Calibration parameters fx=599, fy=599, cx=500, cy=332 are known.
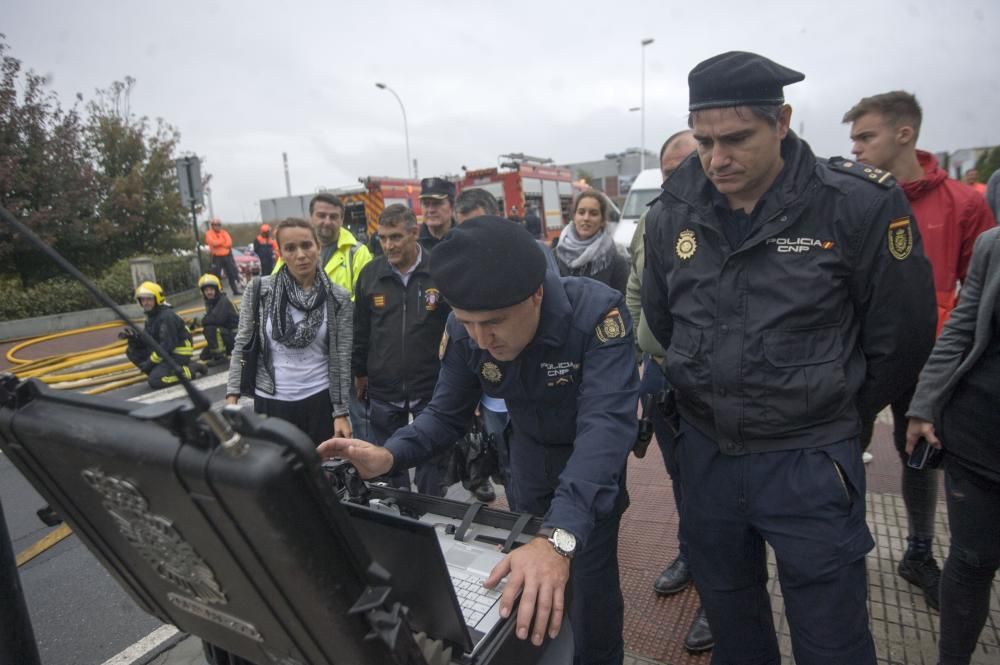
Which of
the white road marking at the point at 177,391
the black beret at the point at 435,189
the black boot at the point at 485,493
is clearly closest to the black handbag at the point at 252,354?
the black beret at the point at 435,189

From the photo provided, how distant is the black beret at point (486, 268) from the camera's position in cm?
148

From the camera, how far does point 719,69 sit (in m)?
1.66

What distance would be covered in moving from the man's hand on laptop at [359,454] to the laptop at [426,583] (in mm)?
405

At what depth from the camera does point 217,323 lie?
325 inches

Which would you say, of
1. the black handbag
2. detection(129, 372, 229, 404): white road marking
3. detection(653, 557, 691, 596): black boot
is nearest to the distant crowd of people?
detection(653, 557, 691, 596): black boot

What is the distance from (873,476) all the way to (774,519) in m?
2.78

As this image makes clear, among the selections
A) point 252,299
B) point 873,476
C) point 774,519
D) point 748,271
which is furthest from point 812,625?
point 252,299

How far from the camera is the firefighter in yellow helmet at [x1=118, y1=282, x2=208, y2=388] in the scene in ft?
22.7

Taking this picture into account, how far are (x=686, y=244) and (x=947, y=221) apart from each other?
1.62m

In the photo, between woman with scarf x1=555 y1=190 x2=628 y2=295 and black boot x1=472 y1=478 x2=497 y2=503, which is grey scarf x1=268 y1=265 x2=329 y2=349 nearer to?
black boot x1=472 y1=478 x2=497 y2=503

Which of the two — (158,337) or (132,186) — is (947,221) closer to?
(158,337)

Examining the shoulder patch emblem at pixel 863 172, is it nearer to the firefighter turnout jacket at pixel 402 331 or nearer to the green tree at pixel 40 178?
the firefighter turnout jacket at pixel 402 331

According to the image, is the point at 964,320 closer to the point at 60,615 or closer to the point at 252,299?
the point at 252,299

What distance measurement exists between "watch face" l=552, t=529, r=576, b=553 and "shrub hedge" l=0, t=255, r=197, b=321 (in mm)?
12534
